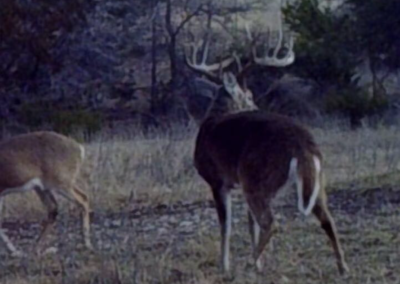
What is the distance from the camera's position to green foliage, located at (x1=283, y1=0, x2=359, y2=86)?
31.4 m

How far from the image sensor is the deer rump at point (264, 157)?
8297 mm

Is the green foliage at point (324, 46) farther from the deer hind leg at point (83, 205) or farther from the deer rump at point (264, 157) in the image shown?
the deer rump at point (264, 157)

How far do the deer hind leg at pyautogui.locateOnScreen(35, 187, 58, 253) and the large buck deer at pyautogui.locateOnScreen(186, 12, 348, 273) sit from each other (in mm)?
1809

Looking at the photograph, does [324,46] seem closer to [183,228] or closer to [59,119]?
[59,119]

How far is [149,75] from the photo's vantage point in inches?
1390

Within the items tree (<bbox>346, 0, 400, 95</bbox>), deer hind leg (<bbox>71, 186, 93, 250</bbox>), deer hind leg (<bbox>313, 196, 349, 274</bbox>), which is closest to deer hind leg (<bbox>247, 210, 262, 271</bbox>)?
deer hind leg (<bbox>313, 196, 349, 274</bbox>)

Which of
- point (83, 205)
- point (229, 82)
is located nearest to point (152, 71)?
point (229, 82)

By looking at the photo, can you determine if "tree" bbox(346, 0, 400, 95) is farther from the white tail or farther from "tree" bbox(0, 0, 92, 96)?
the white tail

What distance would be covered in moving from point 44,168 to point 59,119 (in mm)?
17923

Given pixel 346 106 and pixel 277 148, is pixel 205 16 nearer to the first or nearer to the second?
pixel 346 106

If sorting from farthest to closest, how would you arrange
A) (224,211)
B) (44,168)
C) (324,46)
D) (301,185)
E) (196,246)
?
(324,46) < (44,168) < (196,246) < (224,211) < (301,185)

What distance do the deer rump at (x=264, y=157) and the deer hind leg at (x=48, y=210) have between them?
1.94 m

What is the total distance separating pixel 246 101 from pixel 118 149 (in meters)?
4.11

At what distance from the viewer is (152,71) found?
3434cm
